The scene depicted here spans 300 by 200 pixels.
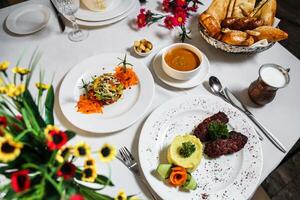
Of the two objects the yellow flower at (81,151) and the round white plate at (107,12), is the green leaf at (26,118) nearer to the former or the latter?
the yellow flower at (81,151)

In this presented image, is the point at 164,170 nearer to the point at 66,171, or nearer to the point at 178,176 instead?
the point at 178,176

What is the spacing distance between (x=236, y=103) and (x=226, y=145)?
21 cm

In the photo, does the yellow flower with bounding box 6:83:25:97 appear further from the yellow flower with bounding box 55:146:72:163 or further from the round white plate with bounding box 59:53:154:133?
the round white plate with bounding box 59:53:154:133

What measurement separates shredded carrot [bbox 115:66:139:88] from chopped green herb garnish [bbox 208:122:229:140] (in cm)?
33

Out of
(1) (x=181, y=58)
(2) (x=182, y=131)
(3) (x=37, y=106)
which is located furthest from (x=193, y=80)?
(3) (x=37, y=106)

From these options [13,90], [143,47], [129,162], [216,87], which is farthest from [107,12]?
[13,90]

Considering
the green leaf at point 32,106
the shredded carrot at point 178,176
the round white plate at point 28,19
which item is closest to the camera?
the green leaf at point 32,106

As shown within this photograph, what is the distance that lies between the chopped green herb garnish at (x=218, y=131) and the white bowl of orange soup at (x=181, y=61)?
0.75ft

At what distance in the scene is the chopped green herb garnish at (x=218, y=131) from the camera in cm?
84

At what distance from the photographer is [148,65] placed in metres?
1.10

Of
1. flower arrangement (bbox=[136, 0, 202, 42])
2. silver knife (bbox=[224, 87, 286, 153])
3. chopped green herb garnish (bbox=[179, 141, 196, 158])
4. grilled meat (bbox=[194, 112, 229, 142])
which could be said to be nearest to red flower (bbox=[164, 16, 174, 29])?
flower arrangement (bbox=[136, 0, 202, 42])

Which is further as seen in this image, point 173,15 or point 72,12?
point 173,15

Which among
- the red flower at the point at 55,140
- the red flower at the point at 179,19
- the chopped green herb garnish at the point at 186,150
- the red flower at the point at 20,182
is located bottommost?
the chopped green herb garnish at the point at 186,150

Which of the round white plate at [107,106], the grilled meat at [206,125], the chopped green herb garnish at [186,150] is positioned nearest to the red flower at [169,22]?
the round white plate at [107,106]
